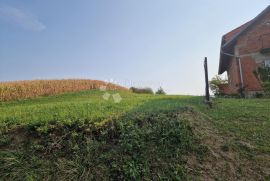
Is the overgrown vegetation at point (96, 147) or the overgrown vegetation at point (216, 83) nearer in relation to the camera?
the overgrown vegetation at point (96, 147)

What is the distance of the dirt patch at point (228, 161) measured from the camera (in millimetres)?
3936

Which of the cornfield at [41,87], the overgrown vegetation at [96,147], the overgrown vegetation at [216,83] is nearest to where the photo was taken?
the overgrown vegetation at [96,147]

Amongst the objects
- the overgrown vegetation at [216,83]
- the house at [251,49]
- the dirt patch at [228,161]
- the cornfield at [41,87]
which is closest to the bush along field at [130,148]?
the dirt patch at [228,161]

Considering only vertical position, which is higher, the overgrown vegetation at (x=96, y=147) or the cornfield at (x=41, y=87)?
Result: the cornfield at (x=41, y=87)

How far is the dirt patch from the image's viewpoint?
3936mm

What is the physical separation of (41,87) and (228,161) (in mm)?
13551

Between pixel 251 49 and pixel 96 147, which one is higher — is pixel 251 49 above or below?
above

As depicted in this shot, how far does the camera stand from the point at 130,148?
4.20 meters

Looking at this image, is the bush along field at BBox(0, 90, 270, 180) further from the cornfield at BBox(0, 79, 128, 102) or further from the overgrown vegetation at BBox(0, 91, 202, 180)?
the cornfield at BBox(0, 79, 128, 102)

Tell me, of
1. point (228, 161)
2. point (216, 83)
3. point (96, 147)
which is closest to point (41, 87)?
point (96, 147)

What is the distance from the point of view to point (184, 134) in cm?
462

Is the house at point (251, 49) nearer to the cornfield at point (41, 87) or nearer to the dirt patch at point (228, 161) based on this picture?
the cornfield at point (41, 87)

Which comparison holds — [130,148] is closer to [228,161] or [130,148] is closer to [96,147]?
[96,147]

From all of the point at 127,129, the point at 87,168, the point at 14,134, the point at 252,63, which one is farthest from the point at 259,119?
the point at 252,63
